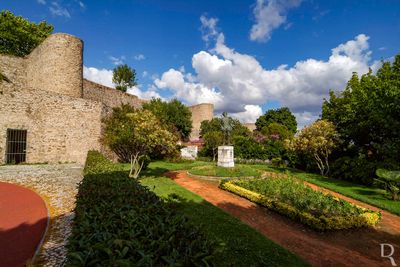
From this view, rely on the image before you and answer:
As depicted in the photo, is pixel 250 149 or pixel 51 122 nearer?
pixel 51 122

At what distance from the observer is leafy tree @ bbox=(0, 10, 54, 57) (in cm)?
2938

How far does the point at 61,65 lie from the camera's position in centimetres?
2267

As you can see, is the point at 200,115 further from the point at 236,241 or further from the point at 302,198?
the point at 236,241

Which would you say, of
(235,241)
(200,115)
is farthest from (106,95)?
(235,241)

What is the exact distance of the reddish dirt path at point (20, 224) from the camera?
479 centimetres

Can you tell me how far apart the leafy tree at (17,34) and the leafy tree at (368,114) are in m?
37.5

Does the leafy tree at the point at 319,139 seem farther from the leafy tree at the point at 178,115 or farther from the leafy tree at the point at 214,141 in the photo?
the leafy tree at the point at 178,115

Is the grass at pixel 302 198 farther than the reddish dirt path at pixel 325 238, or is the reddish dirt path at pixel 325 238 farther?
the grass at pixel 302 198

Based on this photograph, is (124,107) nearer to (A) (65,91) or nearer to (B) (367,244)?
(A) (65,91)

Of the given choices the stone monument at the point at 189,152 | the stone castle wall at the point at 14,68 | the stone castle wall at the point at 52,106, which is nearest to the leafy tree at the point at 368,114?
the stone monument at the point at 189,152

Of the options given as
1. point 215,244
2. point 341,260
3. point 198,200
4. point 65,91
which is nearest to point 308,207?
point 341,260

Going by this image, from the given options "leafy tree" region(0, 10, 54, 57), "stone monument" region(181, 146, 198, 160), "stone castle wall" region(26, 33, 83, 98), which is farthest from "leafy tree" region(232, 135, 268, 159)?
"leafy tree" region(0, 10, 54, 57)

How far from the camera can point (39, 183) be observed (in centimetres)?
1087

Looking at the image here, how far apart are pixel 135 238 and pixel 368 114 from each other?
18.6 metres
